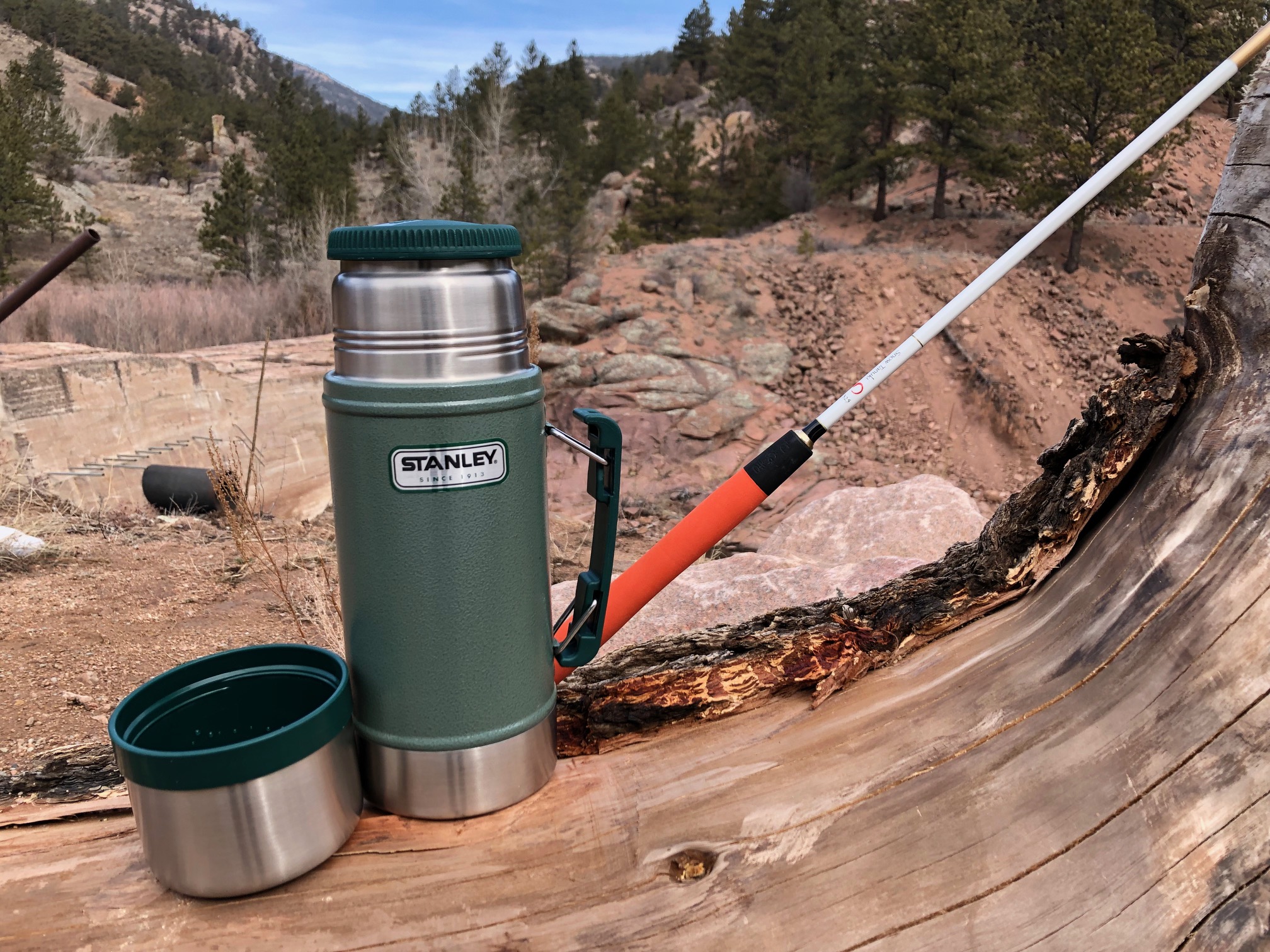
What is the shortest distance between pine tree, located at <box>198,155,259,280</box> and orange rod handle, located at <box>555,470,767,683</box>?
19471mm

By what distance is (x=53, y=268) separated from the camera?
320 cm

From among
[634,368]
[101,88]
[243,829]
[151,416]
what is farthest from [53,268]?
[101,88]

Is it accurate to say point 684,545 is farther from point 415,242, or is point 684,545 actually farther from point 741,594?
point 741,594

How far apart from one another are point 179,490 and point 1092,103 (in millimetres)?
14565

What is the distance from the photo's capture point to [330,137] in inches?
1054

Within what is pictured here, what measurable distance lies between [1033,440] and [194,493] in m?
8.99

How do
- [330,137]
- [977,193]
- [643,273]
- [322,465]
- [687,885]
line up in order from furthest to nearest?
[330,137], [977,193], [643,273], [322,465], [687,885]

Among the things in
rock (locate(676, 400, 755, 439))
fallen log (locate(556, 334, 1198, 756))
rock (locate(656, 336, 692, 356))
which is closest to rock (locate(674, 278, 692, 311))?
rock (locate(656, 336, 692, 356))

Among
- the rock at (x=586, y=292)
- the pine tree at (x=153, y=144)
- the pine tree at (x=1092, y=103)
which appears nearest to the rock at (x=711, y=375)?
the rock at (x=586, y=292)

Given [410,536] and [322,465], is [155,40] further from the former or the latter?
[410,536]

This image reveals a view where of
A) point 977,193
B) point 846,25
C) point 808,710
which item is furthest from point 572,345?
point 846,25

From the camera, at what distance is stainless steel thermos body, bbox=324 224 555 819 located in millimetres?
1225

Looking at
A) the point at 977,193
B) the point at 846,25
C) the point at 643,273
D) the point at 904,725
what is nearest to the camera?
the point at 904,725

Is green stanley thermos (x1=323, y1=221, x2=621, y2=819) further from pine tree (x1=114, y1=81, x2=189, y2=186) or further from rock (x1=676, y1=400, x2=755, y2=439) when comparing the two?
pine tree (x1=114, y1=81, x2=189, y2=186)
